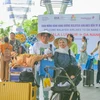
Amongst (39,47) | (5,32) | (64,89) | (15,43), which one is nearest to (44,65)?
(39,47)

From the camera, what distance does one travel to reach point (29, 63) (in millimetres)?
4586

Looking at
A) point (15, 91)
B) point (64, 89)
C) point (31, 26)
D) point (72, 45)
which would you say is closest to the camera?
point (15, 91)

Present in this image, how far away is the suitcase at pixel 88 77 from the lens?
465cm

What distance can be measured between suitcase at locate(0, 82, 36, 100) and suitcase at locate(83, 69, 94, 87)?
3.50 ft

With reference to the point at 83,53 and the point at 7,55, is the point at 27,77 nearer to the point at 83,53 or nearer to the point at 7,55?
the point at 7,55

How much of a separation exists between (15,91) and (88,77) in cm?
137

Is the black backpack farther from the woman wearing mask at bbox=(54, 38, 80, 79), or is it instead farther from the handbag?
the woman wearing mask at bbox=(54, 38, 80, 79)

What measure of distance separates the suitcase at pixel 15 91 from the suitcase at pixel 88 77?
3.50 ft

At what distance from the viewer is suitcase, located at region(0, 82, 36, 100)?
13.9 ft

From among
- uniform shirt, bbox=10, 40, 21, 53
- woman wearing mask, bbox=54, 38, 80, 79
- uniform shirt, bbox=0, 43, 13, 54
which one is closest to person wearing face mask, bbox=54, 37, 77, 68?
woman wearing mask, bbox=54, 38, 80, 79

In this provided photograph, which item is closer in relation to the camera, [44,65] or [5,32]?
[44,65]

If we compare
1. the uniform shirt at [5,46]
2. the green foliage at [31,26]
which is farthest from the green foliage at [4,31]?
the green foliage at [31,26]

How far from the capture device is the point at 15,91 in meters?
4.27

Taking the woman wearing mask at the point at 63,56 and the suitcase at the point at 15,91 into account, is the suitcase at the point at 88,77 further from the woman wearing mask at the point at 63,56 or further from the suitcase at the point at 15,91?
the suitcase at the point at 15,91
